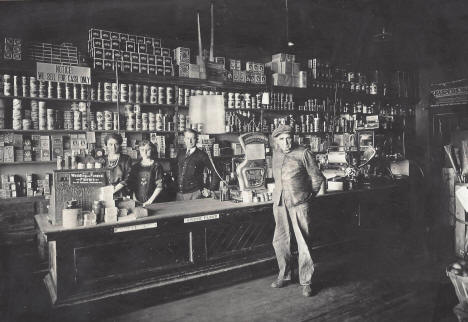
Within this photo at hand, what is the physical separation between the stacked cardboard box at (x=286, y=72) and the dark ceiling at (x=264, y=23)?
24cm

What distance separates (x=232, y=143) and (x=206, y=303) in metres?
3.17

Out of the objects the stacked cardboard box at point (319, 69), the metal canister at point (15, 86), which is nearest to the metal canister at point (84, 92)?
the metal canister at point (15, 86)

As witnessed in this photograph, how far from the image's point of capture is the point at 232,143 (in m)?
5.85

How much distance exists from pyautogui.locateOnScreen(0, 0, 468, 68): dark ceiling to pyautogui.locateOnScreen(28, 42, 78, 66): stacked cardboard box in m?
0.35

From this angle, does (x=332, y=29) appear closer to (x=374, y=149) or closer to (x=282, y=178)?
(x=374, y=149)

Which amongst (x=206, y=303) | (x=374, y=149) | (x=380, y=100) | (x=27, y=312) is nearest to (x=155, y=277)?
(x=206, y=303)

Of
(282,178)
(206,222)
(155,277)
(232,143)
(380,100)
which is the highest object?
(380,100)

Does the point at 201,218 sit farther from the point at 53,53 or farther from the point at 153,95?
the point at 53,53

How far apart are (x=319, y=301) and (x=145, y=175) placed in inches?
83.5

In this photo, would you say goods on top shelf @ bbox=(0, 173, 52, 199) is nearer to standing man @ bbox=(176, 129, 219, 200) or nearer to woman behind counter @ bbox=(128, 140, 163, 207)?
woman behind counter @ bbox=(128, 140, 163, 207)

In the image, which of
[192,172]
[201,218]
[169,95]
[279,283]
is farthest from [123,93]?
[279,283]

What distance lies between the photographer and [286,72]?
6.06 metres

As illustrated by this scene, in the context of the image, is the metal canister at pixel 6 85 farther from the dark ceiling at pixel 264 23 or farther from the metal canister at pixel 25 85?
the dark ceiling at pixel 264 23

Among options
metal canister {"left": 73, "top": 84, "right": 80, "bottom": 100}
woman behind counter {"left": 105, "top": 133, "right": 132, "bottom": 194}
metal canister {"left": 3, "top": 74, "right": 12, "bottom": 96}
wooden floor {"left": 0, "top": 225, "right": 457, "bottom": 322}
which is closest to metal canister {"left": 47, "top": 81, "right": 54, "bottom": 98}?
metal canister {"left": 73, "top": 84, "right": 80, "bottom": 100}
